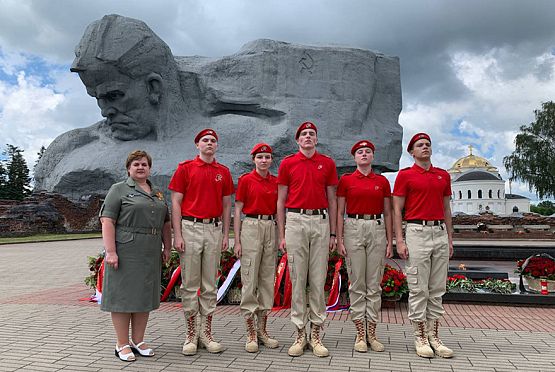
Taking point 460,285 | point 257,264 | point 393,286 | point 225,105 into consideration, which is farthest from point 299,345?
point 225,105

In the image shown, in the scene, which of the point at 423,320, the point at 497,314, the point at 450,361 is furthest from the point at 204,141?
the point at 497,314

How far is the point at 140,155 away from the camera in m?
3.90

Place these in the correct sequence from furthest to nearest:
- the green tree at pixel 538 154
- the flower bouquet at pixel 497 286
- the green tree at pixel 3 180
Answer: the green tree at pixel 3 180
the green tree at pixel 538 154
the flower bouquet at pixel 497 286

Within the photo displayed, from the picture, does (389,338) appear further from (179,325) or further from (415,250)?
(179,325)

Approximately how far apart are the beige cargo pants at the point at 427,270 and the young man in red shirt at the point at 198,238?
1608mm

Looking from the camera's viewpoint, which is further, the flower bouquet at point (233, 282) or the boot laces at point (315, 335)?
the flower bouquet at point (233, 282)

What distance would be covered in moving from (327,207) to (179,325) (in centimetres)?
207

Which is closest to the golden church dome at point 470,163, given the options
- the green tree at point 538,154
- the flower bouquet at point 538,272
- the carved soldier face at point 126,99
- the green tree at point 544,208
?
the green tree at point 544,208

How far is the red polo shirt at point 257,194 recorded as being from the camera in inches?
161

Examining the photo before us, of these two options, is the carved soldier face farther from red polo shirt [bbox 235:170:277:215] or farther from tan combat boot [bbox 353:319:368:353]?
tan combat boot [bbox 353:319:368:353]

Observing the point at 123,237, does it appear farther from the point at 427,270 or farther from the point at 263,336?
the point at 427,270

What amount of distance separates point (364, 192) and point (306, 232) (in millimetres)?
611

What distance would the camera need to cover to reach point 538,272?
20.1 feet

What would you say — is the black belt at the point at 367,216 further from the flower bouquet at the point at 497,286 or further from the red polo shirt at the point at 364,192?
the flower bouquet at the point at 497,286
